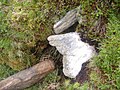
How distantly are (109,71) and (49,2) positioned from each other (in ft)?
2.86

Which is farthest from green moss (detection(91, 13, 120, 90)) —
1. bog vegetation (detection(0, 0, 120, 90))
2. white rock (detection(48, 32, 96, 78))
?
white rock (detection(48, 32, 96, 78))

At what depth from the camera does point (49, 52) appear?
9.18 feet

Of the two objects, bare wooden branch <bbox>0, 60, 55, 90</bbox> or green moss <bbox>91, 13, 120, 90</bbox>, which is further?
bare wooden branch <bbox>0, 60, 55, 90</bbox>

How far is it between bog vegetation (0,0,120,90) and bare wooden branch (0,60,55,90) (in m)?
Answer: 0.09

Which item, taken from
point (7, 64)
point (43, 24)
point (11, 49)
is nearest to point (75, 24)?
point (43, 24)

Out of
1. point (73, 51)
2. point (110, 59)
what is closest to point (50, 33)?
point (73, 51)

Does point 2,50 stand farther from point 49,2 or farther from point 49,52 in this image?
point 49,2

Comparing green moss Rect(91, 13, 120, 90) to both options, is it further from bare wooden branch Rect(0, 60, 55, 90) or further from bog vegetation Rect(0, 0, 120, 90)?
bare wooden branch Rect(0, 60, 55, 90)

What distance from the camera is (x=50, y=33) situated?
270 cm

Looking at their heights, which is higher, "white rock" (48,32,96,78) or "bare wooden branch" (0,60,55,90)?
"white rock" (48,32,96,78)

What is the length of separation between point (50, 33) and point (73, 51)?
1.21 ft

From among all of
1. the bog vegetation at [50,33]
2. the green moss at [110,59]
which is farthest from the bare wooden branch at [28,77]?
the green moss at [110,59]

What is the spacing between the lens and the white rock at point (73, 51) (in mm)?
2441

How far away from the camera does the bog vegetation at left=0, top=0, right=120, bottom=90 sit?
7.53 ft
